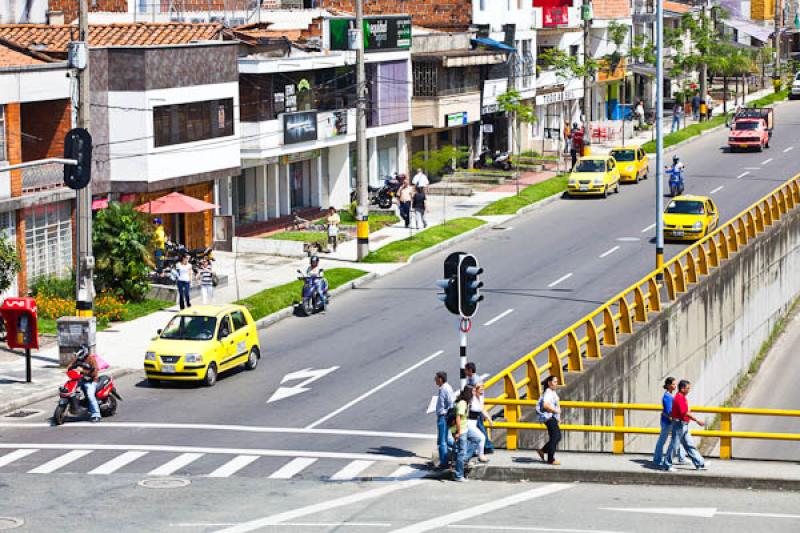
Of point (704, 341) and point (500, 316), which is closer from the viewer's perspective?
point (500, 316)

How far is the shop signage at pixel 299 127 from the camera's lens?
64.4m

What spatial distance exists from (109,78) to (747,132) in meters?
41.0

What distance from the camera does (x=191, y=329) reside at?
40.8 metres

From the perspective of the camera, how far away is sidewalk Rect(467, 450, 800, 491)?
28.7 m

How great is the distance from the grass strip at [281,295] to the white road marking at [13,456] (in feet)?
47.8

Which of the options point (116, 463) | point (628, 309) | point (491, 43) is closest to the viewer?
point (116, 463)

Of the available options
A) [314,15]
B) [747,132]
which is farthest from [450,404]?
[747,132]

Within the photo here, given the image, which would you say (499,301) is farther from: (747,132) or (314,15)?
(747,132)

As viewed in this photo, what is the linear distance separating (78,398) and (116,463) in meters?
4.81

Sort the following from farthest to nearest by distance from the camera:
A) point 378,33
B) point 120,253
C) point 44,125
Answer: point 378,33, point 44,125, point 120,253

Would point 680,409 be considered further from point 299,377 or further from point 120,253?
point 120,253

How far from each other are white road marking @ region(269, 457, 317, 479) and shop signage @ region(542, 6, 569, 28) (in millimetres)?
60989

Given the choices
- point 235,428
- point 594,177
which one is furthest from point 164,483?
point 594,177

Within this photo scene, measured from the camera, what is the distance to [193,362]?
39.8m
